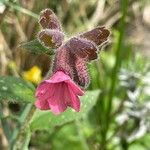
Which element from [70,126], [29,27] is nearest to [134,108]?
[70,126]

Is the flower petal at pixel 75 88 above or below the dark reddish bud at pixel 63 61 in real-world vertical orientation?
below

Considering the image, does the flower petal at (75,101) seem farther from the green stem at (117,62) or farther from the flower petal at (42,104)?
the green stem at (117,62)

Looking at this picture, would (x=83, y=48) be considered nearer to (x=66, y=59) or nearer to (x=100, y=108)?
(x=66, y=59)

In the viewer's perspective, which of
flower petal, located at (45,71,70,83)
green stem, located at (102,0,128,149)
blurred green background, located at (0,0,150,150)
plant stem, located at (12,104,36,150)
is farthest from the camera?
blurred green background, located at (0,0,150,150)

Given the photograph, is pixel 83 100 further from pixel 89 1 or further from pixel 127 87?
pixel 89 1

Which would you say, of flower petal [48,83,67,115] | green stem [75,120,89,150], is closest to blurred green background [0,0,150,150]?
green stem [75,120,89,150]

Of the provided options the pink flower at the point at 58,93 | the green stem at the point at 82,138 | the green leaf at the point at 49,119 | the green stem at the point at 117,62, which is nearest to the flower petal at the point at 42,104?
the pink flower at the point at 58,93

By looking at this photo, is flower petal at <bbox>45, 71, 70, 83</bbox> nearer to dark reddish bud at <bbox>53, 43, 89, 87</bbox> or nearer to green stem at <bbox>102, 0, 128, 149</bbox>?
dark reddish bud at <bbox>53, 43, 89, 87</bbox>
